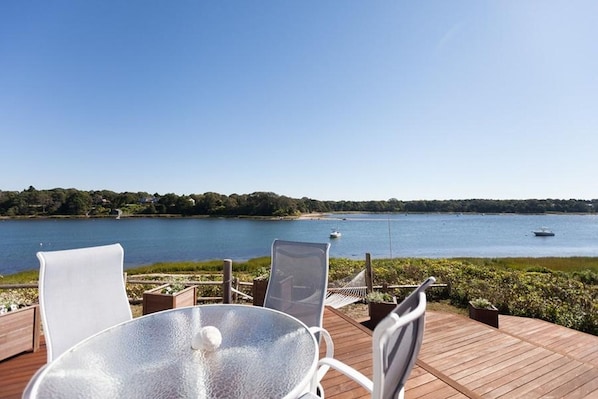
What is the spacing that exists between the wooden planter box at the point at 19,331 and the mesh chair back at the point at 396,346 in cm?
326

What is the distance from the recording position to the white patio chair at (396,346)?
26.0 inches

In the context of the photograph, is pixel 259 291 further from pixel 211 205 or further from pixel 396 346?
pixel 211 205

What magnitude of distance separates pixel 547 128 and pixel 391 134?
14.8 feet

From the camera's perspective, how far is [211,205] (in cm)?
4722

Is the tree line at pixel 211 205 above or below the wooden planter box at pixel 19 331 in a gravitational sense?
above

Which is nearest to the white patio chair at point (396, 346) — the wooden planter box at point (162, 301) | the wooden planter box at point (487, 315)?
the wooden planter box at point (162, 301)

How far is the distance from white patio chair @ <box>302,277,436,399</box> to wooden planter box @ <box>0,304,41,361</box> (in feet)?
10.6

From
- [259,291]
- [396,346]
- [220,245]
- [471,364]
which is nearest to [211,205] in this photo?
[220,245]

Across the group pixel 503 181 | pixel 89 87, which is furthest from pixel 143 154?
pixel 503 181

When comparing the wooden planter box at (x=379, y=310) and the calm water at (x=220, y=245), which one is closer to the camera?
the wooden planter box at (x=379, y=310)

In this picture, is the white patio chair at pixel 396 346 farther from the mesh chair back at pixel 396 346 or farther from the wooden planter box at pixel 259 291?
the wooden planter box at pixel 259 291

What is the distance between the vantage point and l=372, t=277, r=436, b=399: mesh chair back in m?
0.66

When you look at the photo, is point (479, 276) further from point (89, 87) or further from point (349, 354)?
point (89, 87)

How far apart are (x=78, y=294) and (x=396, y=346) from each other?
1899mm
